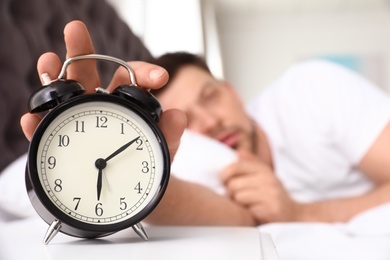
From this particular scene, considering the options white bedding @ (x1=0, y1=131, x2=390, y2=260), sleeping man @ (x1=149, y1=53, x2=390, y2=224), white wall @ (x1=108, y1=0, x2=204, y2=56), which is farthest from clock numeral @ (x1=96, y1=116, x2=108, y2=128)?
white wall @ (x1=108, y1=0, x2=204, y2=56)

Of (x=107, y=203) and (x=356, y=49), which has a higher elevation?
(x=107, y=203)

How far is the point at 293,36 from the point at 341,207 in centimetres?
504

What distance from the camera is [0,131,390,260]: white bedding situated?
2.87 feet

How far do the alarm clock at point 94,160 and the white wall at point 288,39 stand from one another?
5527mm

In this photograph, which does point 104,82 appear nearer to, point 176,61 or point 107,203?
point 176,61

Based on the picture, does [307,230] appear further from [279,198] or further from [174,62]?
[174,62]

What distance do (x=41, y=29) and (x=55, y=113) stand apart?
3.55 feet

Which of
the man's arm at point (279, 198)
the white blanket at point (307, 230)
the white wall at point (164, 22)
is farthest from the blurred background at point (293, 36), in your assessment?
the white blanket at point (307, 230)

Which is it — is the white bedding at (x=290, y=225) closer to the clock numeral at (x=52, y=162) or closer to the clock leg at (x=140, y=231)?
the clock leg at (x=140, y=231)

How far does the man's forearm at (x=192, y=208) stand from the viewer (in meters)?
0.89

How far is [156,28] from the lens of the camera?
3.35 m

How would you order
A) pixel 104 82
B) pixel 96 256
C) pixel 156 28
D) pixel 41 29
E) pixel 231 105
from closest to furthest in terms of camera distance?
pixel 96 256, pixel 41 29, pixel 231 105, pixel 104 82, pixel 156 28

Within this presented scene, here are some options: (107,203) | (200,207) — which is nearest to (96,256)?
(107,203)

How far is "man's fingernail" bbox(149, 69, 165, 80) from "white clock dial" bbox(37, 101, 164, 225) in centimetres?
7
